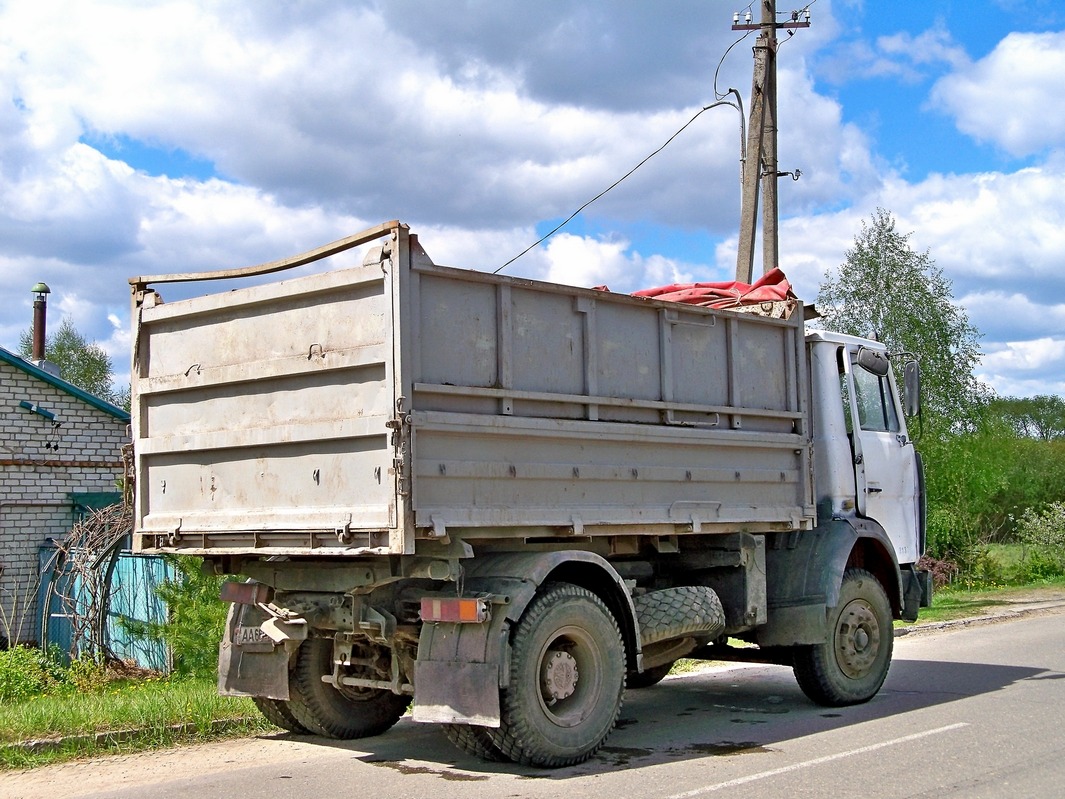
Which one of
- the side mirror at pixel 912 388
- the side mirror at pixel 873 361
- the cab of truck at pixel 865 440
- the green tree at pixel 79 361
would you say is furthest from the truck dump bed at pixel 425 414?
the green tree at pixel 79 361

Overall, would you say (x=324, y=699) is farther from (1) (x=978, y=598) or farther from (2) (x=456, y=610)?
(1) (x=978, y=598)

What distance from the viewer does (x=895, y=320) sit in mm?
25703

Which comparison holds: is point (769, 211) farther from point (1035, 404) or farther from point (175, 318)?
point (1035, 404)

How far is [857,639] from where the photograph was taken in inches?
358

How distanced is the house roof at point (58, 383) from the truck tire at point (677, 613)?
12815 mm

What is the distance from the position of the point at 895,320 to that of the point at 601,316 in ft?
64.5

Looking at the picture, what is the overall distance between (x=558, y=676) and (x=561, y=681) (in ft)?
0.13

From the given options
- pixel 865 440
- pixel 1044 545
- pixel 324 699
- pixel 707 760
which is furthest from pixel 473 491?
pixel 1044 545

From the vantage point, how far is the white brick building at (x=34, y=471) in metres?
17.8

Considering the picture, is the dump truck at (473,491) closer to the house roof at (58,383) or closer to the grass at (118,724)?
the grass at (118,724)

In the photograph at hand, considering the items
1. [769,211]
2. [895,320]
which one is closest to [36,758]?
[769,211]

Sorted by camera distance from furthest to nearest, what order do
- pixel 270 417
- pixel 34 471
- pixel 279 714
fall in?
1. pixel 34 471
2. pixel 279 714
3. pixel 270 417

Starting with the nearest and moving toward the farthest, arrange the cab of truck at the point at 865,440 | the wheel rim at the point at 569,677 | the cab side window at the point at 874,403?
the wheel rim at the point at 569,677 < the cab of truck at the point at 865,440 < the cab side window at the point at 874,403

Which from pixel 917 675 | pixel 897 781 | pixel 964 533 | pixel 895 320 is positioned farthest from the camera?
pixel 895 320
